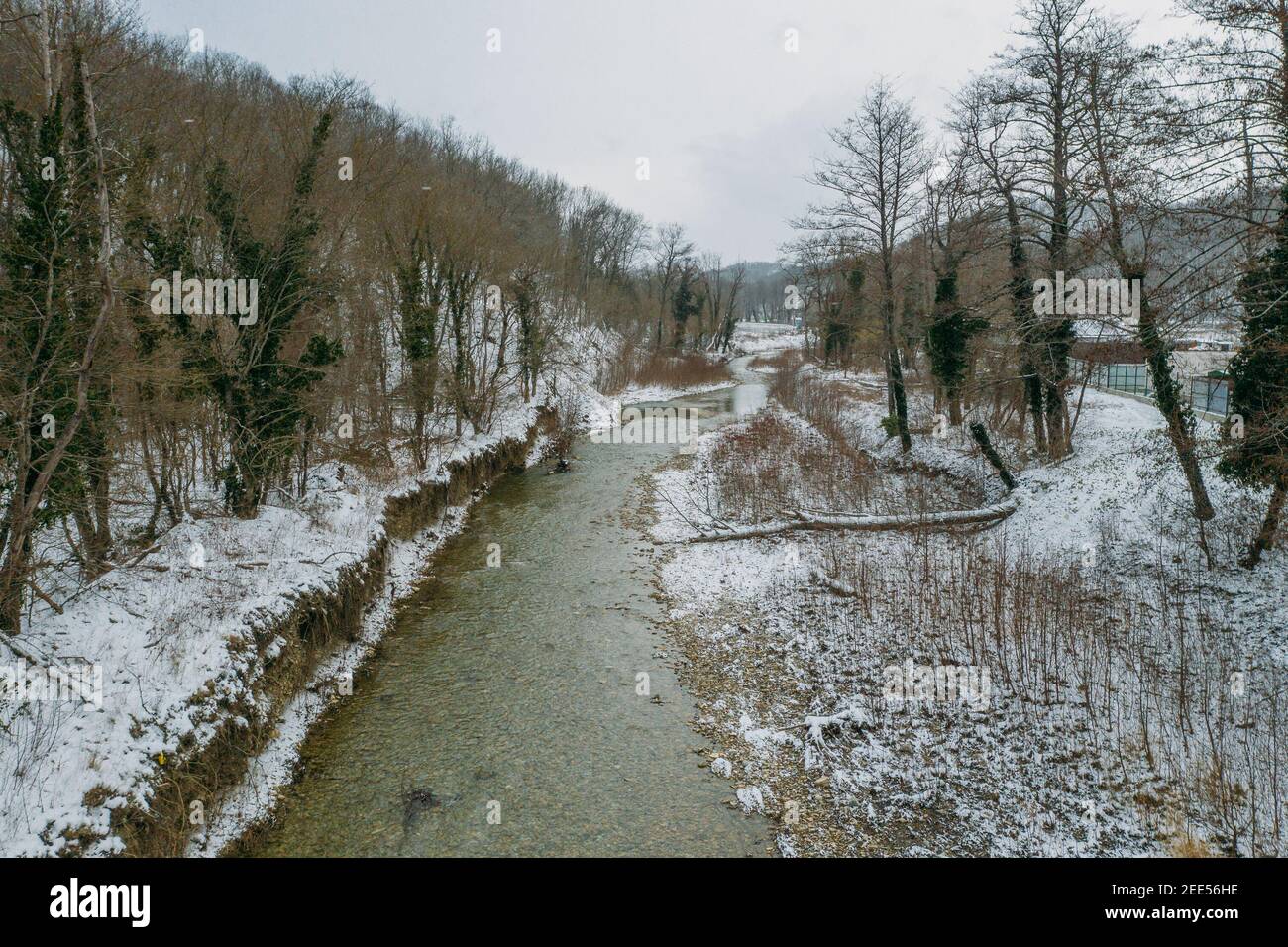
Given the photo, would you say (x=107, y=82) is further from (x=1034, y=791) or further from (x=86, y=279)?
(x=1034, y=791)

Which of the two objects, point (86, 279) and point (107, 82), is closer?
point (86, 279)

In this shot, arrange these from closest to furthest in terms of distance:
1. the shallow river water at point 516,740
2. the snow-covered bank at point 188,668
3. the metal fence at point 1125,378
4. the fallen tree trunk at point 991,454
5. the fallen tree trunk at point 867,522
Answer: the snow-covered bank at point 188,668
the shallow river water at point 516,740
the fallen tree trunk at point 867,522
the fallen tree trunk at point 991,454
the metal fence at point 1125,378

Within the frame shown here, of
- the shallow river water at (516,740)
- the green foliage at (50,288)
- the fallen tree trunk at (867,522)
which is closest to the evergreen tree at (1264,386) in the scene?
the fallen tree trunk at (867,522)

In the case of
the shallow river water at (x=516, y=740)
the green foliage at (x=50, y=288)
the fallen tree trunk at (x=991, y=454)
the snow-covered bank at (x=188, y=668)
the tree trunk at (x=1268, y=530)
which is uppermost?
the green foliage at (x=50, y=288)

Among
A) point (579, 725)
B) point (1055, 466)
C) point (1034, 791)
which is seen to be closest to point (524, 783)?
point (579, 725)

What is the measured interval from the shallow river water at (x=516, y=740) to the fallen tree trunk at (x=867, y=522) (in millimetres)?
2583

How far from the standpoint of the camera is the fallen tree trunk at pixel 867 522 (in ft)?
46.0

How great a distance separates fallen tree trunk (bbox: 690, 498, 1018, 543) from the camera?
46.0ft

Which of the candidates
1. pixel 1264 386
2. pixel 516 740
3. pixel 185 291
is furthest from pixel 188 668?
pixel 1264 386

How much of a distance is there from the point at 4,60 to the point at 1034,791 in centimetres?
1396

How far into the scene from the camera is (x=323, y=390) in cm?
1336

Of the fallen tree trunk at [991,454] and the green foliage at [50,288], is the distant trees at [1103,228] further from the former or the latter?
the green foliage at [50,288]

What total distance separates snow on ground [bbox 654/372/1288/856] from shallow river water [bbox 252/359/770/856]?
748mm

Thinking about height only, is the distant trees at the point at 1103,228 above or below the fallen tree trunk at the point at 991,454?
above
